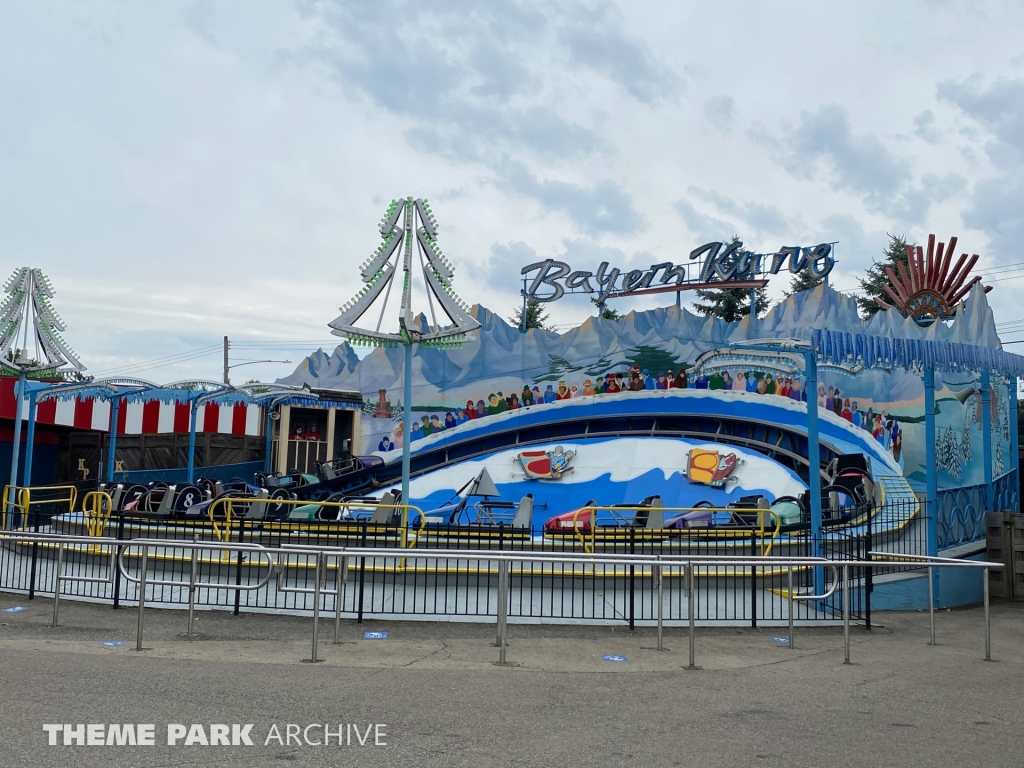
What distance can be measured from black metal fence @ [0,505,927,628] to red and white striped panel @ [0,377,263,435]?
15.6 meters

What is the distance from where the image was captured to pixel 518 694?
7309 millimetres

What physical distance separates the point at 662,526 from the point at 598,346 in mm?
12921

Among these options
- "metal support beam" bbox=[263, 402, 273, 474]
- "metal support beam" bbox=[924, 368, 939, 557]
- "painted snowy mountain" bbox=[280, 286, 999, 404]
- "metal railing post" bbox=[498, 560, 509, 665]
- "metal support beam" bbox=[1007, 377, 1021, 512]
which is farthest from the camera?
"metal support beam" bbox=[263, 402, 273, 474]

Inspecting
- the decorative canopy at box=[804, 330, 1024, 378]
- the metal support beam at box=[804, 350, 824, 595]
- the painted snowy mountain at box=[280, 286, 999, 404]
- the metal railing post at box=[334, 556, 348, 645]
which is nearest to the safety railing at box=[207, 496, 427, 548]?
the metal railing post at box=[334, 556, 348, 645]

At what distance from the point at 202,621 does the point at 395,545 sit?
5.14 metres

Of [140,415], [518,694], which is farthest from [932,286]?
[140,415]

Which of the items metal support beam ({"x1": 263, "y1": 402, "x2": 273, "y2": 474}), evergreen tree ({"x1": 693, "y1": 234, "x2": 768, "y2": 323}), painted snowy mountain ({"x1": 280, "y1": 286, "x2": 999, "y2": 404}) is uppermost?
evergreen tree ({"x1": 693, "y1": 234, "x2": 768, "y2": 323})

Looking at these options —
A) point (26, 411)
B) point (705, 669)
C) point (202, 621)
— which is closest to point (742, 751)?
point (705, 669)

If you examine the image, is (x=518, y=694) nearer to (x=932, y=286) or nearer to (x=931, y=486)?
(x=931, y=486)

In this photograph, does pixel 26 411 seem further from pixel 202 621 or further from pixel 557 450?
pixel 202 621

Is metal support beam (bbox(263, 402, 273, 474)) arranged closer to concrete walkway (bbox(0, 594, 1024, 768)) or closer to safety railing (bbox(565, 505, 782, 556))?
safety railing (bbox(565, 505, 782, 556))

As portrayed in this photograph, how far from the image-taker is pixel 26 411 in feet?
97.6

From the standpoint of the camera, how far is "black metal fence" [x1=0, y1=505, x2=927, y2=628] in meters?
11.4

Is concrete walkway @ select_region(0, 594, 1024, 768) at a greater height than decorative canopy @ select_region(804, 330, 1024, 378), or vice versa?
decorative canopy @ select_region(804, 330, 1024, 378)
